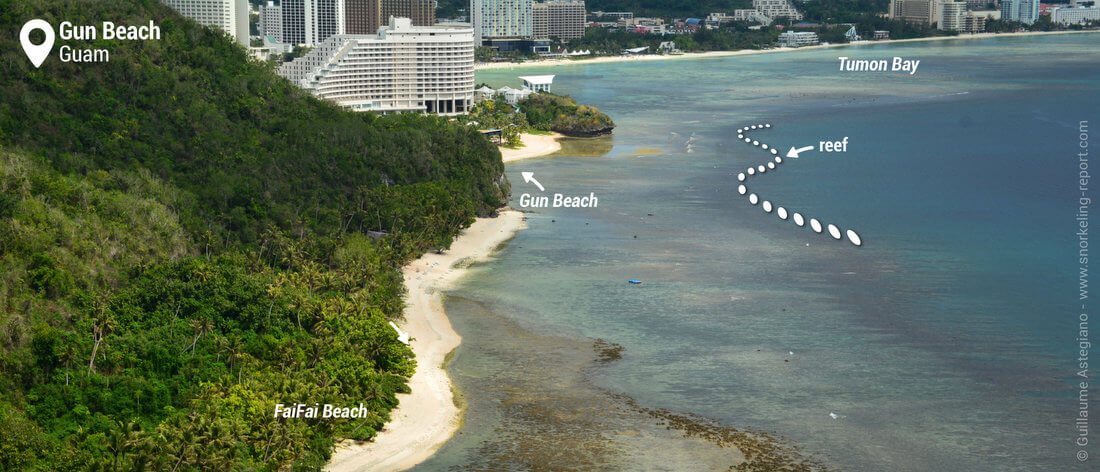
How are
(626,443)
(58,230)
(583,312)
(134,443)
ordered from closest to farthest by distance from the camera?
(134,443), (626,443), (58,230), (583,312)

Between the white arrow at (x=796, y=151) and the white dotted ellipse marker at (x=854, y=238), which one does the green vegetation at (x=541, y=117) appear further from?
the white dotted ellipse marker at (x=854, y=238)

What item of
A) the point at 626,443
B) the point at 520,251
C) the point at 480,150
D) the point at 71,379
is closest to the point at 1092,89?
the point at 480,150

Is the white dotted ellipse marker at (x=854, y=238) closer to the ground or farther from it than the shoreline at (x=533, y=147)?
closer to the ground

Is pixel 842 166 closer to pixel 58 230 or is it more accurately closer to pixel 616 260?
pixel 616 260

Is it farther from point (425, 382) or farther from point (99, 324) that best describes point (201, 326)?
point (425, 382)

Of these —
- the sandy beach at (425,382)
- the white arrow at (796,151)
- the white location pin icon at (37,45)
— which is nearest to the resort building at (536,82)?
the white arrow at (796,151)
